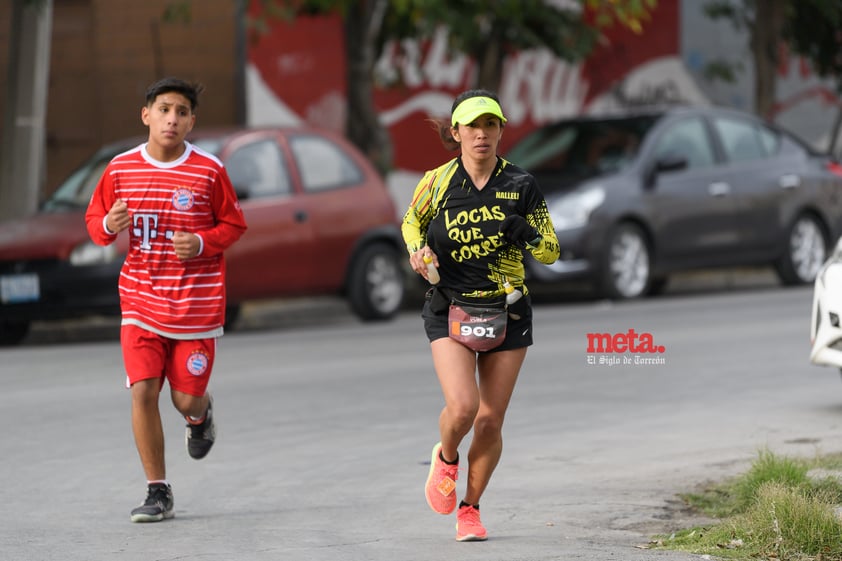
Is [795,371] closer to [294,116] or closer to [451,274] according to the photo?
[451,274]

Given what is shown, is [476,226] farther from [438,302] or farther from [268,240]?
[268,240]

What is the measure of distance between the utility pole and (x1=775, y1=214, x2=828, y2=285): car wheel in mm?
8109

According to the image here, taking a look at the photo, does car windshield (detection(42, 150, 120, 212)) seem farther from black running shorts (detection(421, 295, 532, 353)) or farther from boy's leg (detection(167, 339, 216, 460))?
black running shorts (detection(421, 295, 532, 353))

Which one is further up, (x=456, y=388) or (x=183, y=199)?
(x=183, y=199)

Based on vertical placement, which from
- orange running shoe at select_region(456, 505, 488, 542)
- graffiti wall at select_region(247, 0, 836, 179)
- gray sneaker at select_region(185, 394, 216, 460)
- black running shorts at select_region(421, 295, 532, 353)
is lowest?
orange running shoe at select_region(456, 505, 488, 542)

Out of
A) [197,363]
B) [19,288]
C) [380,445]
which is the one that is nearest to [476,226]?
[197,363]

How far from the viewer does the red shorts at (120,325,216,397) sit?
671 cm

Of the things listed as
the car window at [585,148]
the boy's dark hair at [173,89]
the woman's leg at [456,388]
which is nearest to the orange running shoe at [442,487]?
the woman's leg at [456,388]

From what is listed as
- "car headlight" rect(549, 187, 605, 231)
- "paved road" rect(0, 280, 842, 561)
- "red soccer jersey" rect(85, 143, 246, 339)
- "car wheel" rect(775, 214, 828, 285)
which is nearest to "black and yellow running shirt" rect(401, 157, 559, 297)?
"paved road" rect(0, 280, 842, 561)

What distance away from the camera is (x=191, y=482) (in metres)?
7.60

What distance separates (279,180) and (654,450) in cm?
685

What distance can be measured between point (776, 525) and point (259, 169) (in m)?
9.05

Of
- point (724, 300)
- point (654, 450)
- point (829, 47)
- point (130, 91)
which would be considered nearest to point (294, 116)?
point (130, 91)

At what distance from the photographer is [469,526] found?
6.18 metres
